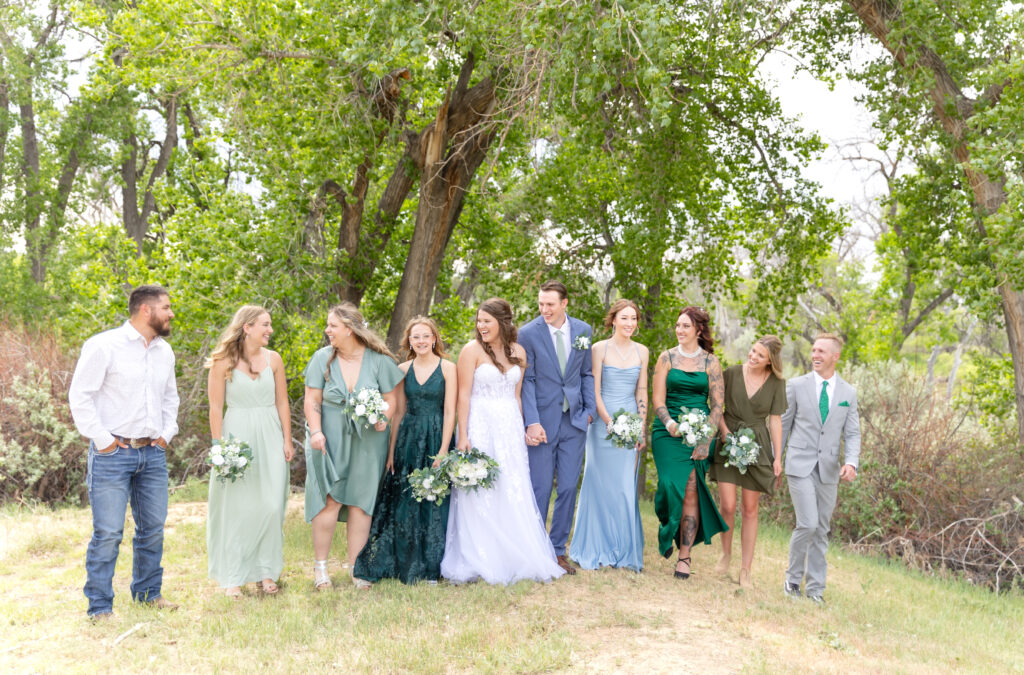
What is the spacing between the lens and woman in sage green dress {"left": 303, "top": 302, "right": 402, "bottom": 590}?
20.7 ft

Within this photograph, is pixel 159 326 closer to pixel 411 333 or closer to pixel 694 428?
pixel 411 333

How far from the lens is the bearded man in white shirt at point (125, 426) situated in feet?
17.5

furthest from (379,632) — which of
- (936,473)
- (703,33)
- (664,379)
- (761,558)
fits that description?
(703,33)

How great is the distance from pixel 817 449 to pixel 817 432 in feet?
0.45

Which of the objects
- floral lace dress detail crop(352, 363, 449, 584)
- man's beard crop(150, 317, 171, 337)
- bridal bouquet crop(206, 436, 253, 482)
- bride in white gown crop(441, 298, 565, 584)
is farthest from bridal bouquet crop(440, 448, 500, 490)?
man's beard crop(150, 317, 171, 337)

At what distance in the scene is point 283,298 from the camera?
10.1m

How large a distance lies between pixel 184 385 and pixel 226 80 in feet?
18.0

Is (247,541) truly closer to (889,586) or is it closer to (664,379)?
(664,379)

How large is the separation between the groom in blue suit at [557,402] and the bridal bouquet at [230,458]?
2242mm

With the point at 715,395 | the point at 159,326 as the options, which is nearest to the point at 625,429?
the point at 715,395

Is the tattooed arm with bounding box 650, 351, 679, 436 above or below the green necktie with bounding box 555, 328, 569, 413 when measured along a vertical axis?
below

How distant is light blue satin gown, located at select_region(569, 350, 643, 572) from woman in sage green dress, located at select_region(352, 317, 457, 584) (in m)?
1.33

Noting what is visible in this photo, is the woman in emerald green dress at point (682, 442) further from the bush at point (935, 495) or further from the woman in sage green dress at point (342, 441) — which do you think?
the bush at point (935, 495)

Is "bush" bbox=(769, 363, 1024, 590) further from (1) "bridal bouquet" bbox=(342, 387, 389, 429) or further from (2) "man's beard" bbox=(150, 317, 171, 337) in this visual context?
(2) "man's beard" bbox=(150, 317, 171, 337)
